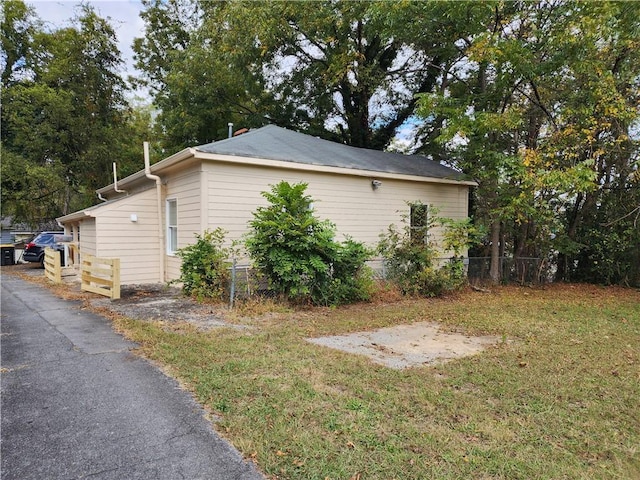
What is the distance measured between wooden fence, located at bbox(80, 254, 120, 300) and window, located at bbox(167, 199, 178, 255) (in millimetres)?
1657

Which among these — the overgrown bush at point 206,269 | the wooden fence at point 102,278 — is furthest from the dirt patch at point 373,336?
the overgrown bush at point 206,269

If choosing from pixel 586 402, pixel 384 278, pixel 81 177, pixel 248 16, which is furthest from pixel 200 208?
pixel 81 177

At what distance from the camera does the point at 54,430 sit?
268 cm

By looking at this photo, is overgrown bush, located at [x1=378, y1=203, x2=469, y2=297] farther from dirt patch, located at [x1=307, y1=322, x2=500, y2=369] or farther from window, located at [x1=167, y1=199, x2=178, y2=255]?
window, located at [x1=167, y1=199, x2=178, y2=255]

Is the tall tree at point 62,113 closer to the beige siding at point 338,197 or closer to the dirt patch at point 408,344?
the beige siding at point 338,197

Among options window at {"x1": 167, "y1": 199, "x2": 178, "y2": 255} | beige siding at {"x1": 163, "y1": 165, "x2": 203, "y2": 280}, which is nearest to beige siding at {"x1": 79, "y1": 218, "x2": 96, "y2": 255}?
window at {"x1": 167, "y1": 199, "x2": 178, "y2": 255}

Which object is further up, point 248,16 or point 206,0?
point 206,0

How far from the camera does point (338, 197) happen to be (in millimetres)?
9773

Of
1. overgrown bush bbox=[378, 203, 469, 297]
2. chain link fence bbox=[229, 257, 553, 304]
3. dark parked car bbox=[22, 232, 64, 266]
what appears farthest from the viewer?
dark parked car bbox=[22, 232, 64, 266]

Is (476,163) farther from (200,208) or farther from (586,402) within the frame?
(586,402)

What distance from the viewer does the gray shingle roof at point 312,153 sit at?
8.53m

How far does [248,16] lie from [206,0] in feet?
20.0

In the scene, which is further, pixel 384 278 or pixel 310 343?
pixel 384 278

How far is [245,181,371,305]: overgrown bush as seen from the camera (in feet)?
22.6
